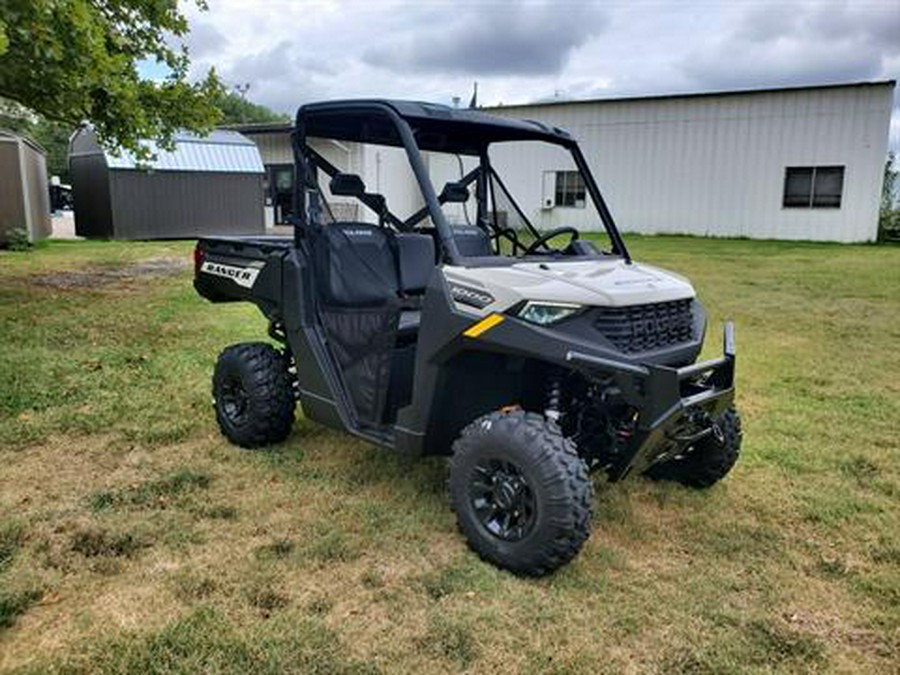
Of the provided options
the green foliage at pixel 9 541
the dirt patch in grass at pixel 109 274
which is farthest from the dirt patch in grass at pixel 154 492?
the dirt patch in grass at pixel 109 274

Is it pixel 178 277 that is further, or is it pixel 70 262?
pixel 70 262

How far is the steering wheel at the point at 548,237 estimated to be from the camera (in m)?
3.75

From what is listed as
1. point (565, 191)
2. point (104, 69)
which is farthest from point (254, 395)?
point (565, 191)

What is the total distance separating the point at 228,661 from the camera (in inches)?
90.9

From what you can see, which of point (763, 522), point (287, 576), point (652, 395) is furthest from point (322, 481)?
point (763, 522)

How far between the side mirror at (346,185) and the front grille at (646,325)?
1395mm

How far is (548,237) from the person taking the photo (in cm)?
383

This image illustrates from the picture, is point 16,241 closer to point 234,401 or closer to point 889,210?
point 234,401

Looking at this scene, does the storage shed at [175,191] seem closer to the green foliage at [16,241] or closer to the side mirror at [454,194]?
the green foliage at [16,241]

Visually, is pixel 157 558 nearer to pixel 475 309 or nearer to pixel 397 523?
pixel 397 523

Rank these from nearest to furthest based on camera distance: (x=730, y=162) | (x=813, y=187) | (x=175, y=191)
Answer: (x=813, y=187), (x=730, y=162), (x=175, y=191)

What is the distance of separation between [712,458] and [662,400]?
3.76 feet

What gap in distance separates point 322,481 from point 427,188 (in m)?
1.57

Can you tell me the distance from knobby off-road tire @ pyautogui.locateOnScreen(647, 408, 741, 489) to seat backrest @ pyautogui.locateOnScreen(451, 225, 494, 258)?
143 cm
